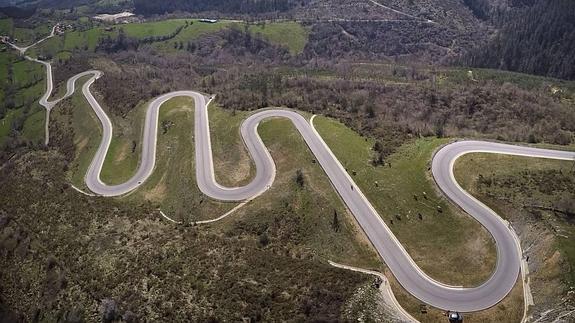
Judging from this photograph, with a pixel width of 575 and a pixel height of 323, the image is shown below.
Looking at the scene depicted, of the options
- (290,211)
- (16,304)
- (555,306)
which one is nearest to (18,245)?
(16,304)

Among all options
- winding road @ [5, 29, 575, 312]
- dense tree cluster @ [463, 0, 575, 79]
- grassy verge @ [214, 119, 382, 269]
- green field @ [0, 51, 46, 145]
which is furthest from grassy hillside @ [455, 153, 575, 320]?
green field @ [0, 51, 46, 145]

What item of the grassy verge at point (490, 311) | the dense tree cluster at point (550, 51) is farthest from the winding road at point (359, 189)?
the dense tree cluster at point (550, 51)

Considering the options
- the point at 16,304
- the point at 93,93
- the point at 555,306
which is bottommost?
the point at 16,304

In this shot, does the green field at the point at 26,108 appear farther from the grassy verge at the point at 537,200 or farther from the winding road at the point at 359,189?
the grassy verge at the point at 537,200

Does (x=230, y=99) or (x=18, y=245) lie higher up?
(x=230, y=99)

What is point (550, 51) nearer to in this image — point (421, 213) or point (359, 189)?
point (359, 189)

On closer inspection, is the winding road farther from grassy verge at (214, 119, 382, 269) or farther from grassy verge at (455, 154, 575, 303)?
grassy verge at (455, 154, 575, 303)

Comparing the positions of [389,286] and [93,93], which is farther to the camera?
[93,93]

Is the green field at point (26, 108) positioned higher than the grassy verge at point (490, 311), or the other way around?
the grassy verge at point (490, 311)

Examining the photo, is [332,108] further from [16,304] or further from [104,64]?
[104,64]

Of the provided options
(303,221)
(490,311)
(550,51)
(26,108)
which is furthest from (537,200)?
(26,108)
